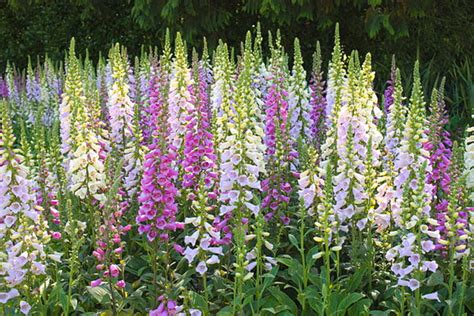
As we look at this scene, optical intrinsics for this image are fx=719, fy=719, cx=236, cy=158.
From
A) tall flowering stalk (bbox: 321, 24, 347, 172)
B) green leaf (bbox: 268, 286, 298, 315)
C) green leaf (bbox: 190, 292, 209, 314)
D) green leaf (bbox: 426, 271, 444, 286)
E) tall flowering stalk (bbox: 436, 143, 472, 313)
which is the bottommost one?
green leaf (bbox: 268, 286, 298, 315)

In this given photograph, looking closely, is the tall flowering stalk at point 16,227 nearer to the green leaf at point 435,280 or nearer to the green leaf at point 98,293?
the green leaf at point 98,293

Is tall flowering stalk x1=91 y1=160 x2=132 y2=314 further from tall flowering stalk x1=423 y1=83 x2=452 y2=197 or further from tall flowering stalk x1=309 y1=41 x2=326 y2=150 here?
tall flowering stalk x1=309 y1=41 x2=326 y2=150

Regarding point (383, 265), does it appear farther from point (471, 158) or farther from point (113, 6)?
point (113, 6)

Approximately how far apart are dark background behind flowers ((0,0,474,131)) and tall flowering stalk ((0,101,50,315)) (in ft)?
18.3

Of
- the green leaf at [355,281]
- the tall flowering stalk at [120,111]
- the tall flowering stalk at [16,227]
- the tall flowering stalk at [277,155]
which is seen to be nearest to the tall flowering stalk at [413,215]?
the green leaf at [355,281]

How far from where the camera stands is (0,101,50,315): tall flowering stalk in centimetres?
396

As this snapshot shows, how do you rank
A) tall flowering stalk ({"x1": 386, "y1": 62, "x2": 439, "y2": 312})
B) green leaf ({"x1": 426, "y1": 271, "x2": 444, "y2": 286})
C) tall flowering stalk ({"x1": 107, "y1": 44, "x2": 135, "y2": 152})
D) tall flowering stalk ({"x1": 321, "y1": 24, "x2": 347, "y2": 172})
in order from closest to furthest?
tall flowering stalk ({"x1": 386, "y1": 62, "x2": 439, "y2": 312}) < green leaf ({"x1": 426, "y1": 271, "x2": 444, "y2": 286}) < tall flowering stalk ({"x1": 321, "y1": 24, "x2": 347, "y2": 172}) < tall flowering stalk ({"x1": 107, "y1": 44, "x2": 135, "y2": 152})

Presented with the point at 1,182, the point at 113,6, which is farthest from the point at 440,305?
the point at 113,6

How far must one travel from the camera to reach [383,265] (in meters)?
4.59

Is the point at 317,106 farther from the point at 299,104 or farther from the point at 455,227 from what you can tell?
the point at 455,227

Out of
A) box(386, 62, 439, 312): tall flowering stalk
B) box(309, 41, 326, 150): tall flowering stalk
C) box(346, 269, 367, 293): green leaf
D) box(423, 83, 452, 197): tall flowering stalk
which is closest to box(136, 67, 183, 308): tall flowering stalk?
box(346, 269, 367, 293): green leaf

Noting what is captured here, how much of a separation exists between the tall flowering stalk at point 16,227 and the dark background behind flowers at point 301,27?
5.58m

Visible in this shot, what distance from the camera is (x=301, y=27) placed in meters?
11.4

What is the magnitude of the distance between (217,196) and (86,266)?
3.46 ft
